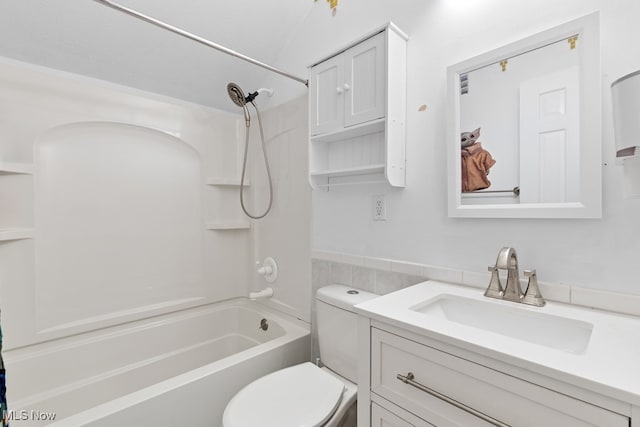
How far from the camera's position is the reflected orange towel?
3.79 ft

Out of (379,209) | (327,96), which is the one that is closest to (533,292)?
(379,209)

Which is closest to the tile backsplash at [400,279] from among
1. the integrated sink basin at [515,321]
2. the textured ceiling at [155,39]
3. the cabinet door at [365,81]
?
the integrated sink basin at [515,321]

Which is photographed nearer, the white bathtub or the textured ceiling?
the white bathtub

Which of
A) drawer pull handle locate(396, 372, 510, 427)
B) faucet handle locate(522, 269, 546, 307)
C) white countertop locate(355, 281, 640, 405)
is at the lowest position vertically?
drawer pull handle locate(396, 372, 510, 427)

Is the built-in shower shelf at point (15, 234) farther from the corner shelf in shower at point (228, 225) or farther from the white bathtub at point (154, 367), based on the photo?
the corner shelf in shower at point (228, 225)

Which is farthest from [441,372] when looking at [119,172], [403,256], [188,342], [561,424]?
[119,172]

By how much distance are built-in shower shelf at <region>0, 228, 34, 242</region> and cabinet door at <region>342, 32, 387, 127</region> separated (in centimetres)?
173

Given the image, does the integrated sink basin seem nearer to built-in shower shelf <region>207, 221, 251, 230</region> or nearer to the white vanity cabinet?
the white vanity cabinet

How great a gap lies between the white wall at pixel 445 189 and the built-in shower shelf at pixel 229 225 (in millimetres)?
758

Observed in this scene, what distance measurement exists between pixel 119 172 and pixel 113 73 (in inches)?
23.6

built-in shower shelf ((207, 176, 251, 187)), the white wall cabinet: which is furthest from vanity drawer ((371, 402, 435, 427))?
built-in shower shelf ((207, 176, 251, 187))

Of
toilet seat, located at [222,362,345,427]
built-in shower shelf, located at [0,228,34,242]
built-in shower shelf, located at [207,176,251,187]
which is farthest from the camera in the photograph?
built-in shower shelf, located at [207,176,251,187]

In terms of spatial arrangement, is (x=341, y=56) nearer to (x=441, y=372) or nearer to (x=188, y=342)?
(x=441, y=372)

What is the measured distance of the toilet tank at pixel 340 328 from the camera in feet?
4.47
